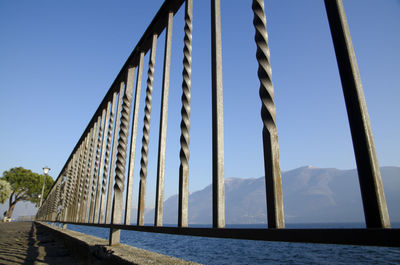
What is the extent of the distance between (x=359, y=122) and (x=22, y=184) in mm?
51357

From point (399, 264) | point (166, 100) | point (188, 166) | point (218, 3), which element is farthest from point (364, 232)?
point (399, 264)

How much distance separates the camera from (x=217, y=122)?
136 centimetres

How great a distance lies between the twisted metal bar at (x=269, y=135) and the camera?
921mm

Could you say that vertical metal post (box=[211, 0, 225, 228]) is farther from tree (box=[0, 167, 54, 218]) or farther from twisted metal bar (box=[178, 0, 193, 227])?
tree (box=[0, 167, 54, 218])

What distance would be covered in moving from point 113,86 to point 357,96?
380cm

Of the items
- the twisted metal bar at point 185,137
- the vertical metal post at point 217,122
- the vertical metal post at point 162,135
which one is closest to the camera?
the vertical metal post at point 217,122

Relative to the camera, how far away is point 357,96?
74 centimetres

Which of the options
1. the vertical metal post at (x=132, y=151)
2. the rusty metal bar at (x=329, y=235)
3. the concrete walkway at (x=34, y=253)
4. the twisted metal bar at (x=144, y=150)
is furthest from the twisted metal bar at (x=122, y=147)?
the rusty metal bar at (x=329, y=235)

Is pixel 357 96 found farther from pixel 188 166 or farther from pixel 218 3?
pixel 218 3

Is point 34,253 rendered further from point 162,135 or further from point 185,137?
point 185,137

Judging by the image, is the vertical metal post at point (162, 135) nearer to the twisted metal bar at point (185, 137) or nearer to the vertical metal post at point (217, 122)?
the twisted metal bar at point (185, 137)

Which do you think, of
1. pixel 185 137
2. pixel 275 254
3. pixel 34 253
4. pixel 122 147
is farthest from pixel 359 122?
pixel 275 254

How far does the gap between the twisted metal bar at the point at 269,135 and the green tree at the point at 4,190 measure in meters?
46.6

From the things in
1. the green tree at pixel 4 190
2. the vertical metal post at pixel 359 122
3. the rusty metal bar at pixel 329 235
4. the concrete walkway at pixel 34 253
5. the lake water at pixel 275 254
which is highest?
the green tree at pixel 4 190
